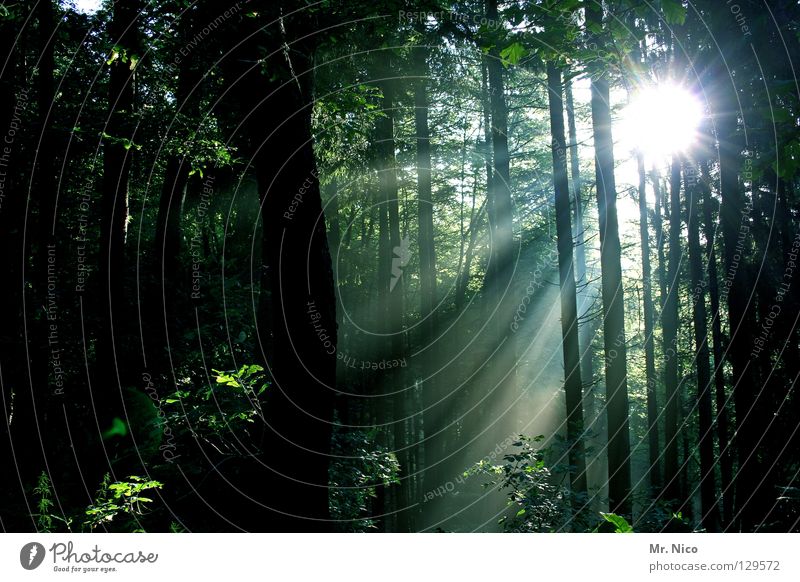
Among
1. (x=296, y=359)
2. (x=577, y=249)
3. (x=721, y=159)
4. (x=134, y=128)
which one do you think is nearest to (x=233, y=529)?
(x=296, y=359)

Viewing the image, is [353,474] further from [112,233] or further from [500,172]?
[500,172]

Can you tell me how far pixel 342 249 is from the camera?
2488cm

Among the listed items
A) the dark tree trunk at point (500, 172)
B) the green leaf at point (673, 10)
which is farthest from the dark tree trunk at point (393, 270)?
the green leaf at point (673, 10)

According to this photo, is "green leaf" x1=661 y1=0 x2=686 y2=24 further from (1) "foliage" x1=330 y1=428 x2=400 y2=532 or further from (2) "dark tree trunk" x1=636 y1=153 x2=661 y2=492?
(2) "dark tree trunk" x1=636 y1=153 x2=661 y2=492

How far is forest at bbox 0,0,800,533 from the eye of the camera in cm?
585

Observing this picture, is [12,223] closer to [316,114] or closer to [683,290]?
[316,114]

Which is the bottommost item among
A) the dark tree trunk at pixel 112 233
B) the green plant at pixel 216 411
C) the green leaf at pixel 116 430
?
the green leaf at pixel 116 430

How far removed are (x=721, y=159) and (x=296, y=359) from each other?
4900 mm
